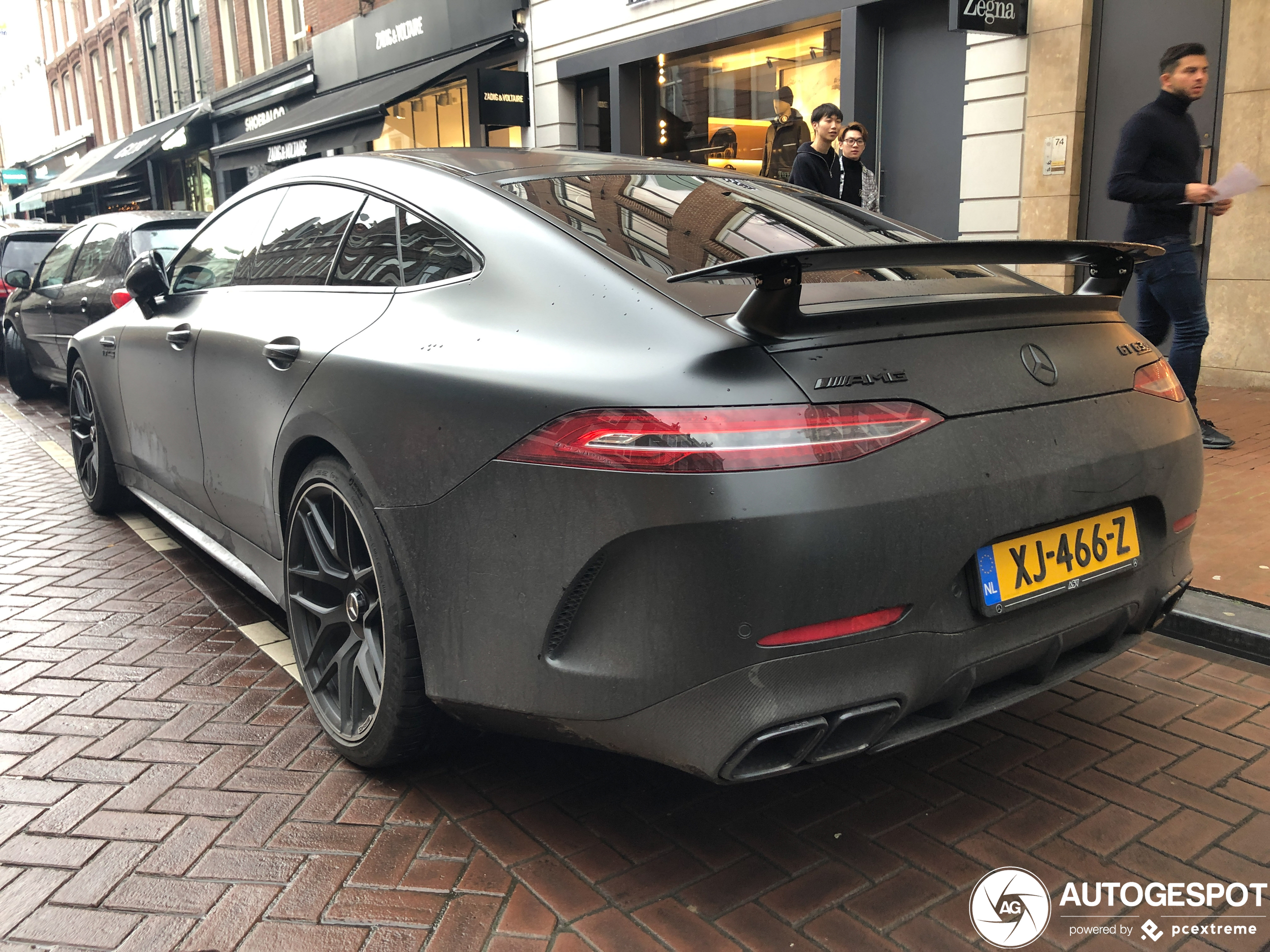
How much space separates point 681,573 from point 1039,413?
834mm

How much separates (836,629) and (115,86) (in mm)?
38671

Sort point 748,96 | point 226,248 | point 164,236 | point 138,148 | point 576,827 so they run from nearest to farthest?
point 576,827 → point 226,248 → point 164,236 → point 748,96 → point 138,148

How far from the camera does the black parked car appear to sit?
7.79 metres

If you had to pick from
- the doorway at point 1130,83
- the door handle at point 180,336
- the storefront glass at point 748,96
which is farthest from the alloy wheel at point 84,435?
the doorway at point 1130,83

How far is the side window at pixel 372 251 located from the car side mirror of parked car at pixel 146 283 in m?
1.43

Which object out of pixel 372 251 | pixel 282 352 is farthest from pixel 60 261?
pixel 372 251

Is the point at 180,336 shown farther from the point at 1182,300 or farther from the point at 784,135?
the point at 784,135

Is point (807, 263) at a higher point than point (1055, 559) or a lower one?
higher

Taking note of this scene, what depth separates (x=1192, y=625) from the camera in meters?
3.45

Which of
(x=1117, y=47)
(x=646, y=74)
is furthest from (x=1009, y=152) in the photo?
(x=646, y=74)

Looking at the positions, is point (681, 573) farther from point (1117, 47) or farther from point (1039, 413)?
point (1117, 47)

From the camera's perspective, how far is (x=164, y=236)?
312 inches

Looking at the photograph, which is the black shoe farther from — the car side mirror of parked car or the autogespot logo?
the car side mirror of parked car

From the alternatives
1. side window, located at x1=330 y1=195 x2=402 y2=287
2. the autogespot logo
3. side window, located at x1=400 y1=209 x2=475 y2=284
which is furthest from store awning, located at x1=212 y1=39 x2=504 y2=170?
the autogespot logo
